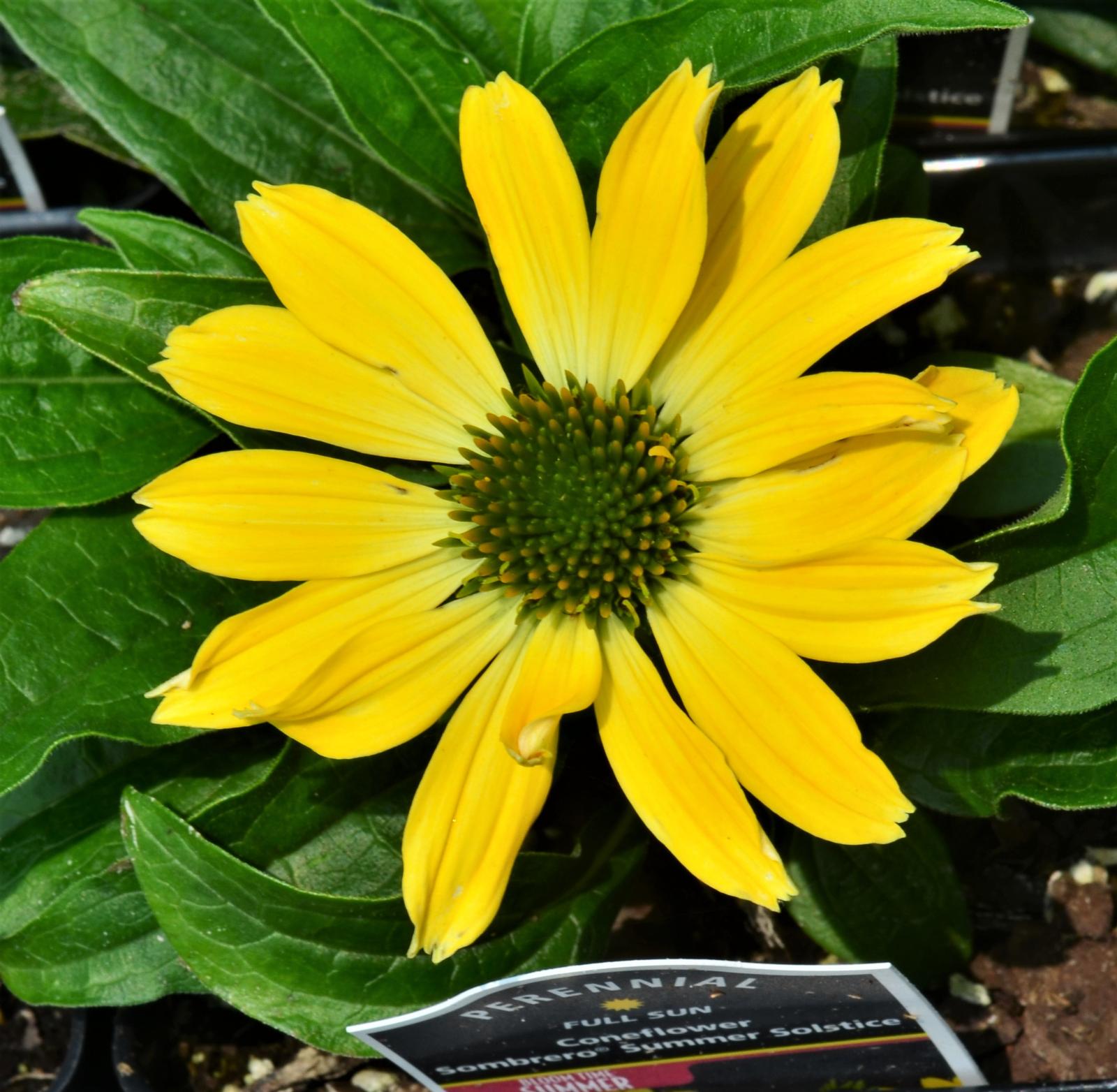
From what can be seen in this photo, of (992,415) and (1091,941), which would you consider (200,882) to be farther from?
(1091,941)

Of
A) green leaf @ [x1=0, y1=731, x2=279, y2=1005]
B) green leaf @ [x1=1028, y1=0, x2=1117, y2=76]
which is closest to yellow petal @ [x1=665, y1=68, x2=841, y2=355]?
green leaf @ [x1=0, y1=731, x2=279, y2=1005]

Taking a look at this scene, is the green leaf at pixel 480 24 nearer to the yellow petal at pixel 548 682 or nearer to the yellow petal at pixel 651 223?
the yellow petal at pixel 651 223

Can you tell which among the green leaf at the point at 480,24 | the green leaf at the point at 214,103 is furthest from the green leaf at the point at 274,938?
the green leaf at the point at 480,24

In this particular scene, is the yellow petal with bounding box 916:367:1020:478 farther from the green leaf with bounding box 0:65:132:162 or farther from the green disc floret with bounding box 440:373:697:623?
the green leaf with bounding box 0:65:132:162

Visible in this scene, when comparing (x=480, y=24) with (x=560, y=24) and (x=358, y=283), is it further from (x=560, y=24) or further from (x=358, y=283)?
(x=358, y=283)

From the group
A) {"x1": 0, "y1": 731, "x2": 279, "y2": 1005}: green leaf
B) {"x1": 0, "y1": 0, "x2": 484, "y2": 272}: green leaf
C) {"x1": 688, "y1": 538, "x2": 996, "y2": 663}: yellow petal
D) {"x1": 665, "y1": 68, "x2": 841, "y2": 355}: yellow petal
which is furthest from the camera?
{"x1": 0, "y1": 0, "x2": 484, "y2": 272}: green leaf

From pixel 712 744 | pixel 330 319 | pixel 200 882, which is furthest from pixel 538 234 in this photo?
pixel 200 882

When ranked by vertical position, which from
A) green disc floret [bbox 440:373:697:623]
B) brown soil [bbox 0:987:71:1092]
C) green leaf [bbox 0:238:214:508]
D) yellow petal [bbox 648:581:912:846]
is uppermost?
green leaf [bbox 0:238:214:508]
